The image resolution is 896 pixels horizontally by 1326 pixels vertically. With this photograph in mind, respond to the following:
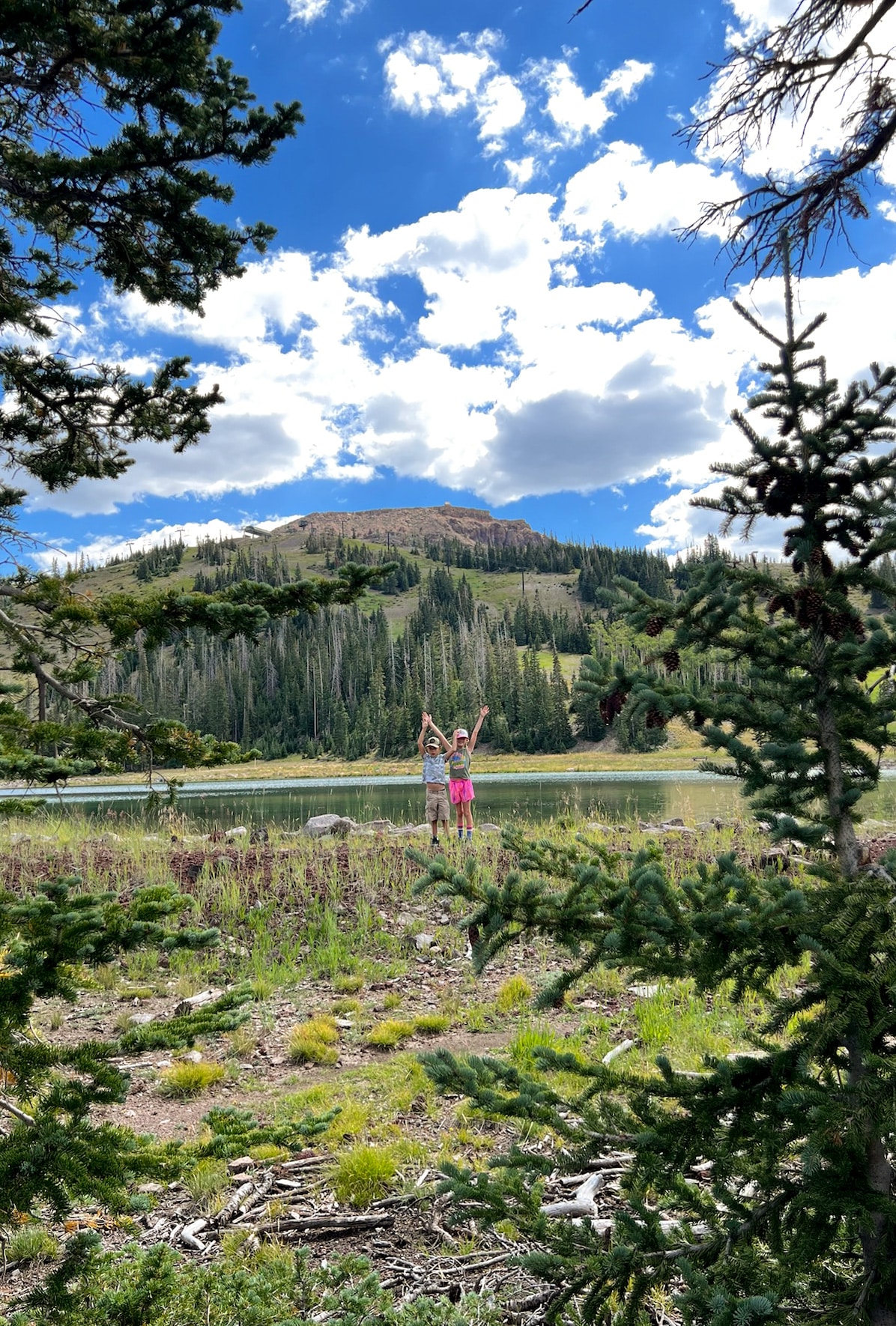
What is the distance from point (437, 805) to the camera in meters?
13.6

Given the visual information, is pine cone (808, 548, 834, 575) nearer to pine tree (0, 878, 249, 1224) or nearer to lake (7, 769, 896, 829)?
pine tree (0, 878, 249, 1224)

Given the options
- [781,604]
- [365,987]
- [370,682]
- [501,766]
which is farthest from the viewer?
[370,682]

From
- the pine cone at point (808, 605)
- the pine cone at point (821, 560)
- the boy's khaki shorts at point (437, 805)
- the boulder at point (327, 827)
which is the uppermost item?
the pine cone at point (821, 560)

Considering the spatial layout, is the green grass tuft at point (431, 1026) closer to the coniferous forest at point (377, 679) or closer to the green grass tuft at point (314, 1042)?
the green grass tuft at point (314, 1042)

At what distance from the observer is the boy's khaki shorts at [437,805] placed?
534 inches

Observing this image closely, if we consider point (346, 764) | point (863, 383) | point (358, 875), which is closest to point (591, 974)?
point (358, 875)

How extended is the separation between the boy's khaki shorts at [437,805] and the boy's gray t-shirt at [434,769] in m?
0.21

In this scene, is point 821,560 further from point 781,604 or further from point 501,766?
point 501,766

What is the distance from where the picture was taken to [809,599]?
8.57ft

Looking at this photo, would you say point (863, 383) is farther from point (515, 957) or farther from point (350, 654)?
point (350, 654)

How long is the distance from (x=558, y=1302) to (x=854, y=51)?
17.7ft

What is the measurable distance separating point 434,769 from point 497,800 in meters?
17.6

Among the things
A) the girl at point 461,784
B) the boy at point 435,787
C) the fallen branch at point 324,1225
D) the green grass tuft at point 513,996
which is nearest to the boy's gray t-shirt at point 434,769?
the boy at point 435,787

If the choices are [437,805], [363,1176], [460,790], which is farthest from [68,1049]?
[460,790]
